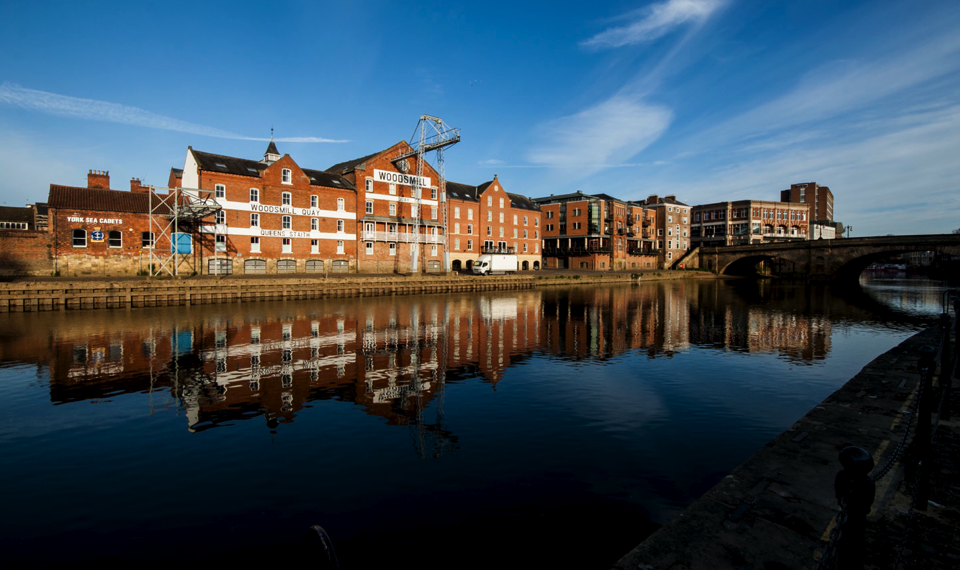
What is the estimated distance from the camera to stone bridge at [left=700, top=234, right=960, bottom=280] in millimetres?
61438

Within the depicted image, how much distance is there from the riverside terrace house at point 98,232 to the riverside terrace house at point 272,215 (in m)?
5.06

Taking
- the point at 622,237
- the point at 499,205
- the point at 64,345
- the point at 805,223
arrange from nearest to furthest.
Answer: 1. the point at 64,345
2. the point at 499,205
3. the point at 622,237
4. the point at 805,223

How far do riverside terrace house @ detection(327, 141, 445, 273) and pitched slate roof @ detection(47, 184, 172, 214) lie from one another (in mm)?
20927

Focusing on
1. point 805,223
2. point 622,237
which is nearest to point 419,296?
point 622,237

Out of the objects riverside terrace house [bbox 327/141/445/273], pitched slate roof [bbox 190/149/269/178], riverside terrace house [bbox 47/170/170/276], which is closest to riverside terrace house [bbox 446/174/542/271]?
riverside terrace house [bbox 327/141/445/273]

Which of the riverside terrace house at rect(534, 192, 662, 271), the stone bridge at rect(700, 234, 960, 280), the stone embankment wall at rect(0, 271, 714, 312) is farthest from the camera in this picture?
the riverside terrace house at rect(534, 192, 662, 271)

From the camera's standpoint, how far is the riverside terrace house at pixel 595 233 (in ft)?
284

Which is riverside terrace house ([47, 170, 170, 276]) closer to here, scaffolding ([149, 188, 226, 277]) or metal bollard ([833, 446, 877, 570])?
scaffolding ([149, 188, 226, 277])

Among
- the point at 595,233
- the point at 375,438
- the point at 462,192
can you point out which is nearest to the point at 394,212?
the point at 462,192

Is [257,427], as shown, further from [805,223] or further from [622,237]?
[805,223]

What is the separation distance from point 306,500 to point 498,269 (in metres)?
56.6

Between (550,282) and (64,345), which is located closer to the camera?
(64,345)

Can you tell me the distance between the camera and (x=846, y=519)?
9.37 feet

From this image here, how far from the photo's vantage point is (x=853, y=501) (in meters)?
2.80
